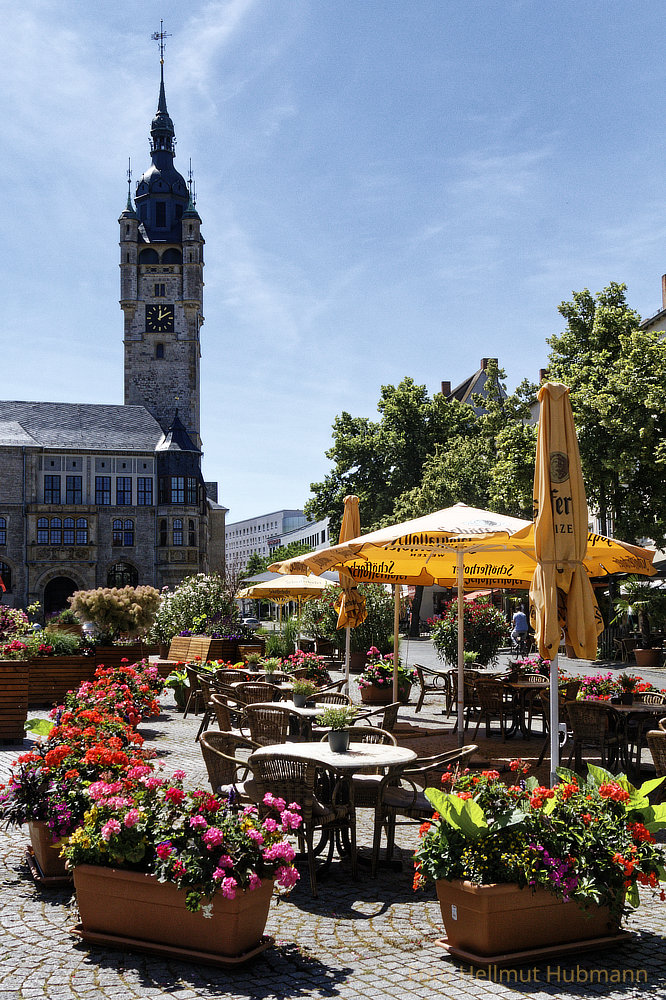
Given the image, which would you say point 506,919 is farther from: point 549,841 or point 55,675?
point 55,675

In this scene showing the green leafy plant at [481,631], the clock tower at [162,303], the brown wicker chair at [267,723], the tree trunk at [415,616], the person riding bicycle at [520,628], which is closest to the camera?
the brown wicker chair at [267,723]

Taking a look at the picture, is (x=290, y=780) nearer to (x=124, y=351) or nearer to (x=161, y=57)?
(x=124, y=351)

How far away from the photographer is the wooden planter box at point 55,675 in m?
15.4

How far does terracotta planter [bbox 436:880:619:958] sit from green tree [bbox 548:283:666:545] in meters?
22.4

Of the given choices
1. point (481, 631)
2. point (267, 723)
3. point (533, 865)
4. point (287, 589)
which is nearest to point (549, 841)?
point (533, 865)

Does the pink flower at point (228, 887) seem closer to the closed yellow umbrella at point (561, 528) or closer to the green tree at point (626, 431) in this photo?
the closed yellow umbrella at point (561, 528)

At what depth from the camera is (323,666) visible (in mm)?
15852

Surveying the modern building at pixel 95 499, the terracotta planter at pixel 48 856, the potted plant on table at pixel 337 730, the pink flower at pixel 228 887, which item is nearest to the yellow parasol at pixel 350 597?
the potted plant on table at pixel 337 730

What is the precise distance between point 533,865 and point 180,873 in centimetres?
167

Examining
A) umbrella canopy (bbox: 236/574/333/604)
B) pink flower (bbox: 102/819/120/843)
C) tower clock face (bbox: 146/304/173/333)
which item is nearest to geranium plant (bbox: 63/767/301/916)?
pink flower (bbox: 102/819/120/843)

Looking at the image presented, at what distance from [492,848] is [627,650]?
23.0 meters

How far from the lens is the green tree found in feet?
85.4

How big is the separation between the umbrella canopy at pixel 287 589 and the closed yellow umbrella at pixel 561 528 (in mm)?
14009

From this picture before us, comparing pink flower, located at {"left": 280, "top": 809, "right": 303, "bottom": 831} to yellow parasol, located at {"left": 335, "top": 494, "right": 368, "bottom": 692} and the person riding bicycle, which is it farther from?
the person riding bicycle
